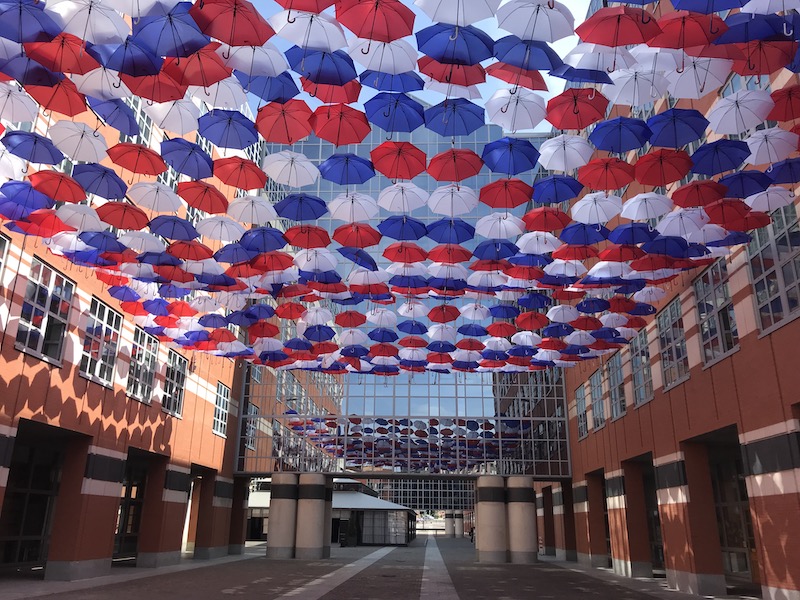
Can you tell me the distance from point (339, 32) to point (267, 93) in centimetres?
183

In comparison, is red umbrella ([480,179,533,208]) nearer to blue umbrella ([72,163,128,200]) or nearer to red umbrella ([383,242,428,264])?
red umbrella ([383,242,428,264])

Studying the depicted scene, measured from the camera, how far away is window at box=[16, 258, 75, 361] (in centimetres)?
1645

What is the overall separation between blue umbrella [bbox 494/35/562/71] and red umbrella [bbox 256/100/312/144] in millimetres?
3524

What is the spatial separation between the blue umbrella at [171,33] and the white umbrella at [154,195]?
5.00 metres

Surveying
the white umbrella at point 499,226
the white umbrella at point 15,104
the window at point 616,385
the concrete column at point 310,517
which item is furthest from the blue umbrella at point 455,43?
the concrete column at point 310,517

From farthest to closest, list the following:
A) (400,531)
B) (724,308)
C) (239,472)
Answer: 1. (400,531)
2. (239,472)
3. (724,308)

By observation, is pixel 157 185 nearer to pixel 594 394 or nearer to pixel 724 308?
pixel 724 308

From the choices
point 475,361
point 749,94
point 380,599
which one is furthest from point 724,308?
point 380,599

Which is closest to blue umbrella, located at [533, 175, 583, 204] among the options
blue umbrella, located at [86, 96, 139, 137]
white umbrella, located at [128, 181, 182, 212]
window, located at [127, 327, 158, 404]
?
white umbrella, located at [128, 181, 182, 212]

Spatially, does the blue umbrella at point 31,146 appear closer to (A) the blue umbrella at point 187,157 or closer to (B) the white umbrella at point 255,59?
(A) the blue umbrella at point 187,157

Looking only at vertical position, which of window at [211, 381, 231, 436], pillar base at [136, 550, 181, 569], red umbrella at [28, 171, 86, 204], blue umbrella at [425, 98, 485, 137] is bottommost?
pillar base at [136, 550, 181, 569]

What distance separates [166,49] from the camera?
352 inches

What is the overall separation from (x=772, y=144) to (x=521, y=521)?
2348 cm

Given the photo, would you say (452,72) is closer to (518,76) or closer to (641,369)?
(518,76)
